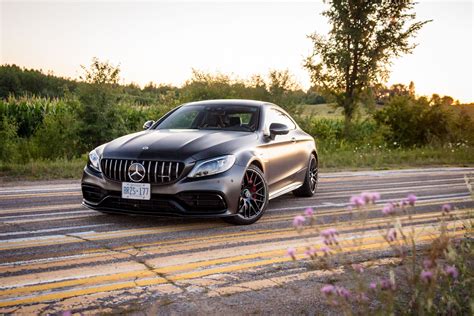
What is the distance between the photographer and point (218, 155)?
21.2 feet

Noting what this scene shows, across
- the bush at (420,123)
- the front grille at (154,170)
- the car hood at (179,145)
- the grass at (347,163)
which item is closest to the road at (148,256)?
the front grille at (154,170)

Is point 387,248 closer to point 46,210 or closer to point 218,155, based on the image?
point 218,155

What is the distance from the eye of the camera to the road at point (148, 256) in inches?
158

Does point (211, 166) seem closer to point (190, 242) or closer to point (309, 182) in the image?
point (190, 242)

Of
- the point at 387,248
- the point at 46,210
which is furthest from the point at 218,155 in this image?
the point at 46,210

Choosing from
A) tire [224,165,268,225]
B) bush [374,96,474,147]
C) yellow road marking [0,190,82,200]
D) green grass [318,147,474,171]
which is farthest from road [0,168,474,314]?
bush [374,96,474,147]

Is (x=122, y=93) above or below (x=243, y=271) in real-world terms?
above

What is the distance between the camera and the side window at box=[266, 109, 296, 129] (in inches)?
322

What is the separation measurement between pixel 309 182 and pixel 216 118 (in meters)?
2.21

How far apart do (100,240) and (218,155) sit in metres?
1.64

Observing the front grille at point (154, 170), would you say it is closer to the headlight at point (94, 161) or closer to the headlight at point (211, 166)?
the headlight at point (211, 166)

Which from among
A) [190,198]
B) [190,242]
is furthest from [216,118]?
[190,242]

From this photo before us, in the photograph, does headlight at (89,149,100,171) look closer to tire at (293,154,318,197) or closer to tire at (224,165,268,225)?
tire at (224,165,268,225)

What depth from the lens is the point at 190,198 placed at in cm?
625
